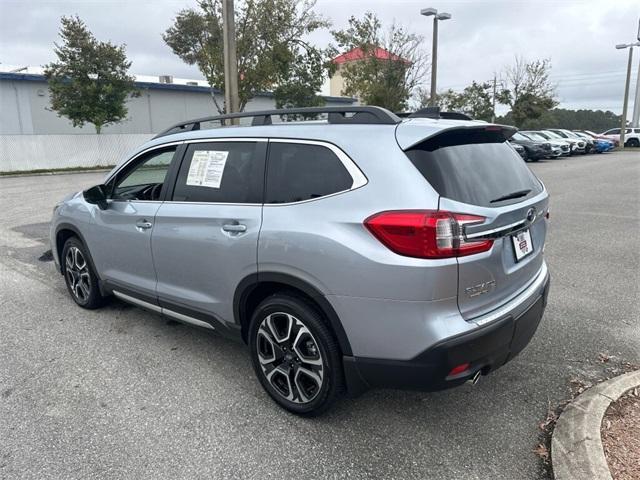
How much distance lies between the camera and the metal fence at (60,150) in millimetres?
22625

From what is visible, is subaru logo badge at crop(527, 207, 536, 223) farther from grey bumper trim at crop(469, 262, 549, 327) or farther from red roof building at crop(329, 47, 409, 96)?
red roof building at crop(329, 47, 409, 96)

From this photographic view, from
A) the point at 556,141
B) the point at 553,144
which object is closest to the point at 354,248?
the point at 553,144

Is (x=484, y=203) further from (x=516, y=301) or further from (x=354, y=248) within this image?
(x=354, y=248)

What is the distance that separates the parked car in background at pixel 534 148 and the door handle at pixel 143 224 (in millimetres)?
23617

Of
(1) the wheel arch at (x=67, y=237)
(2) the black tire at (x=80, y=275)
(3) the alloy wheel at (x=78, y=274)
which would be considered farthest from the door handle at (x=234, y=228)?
(3) the alloy wheel at (x=78, y=274)

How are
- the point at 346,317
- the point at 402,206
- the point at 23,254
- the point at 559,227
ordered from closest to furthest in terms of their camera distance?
the point at 402,206
the point at 346,317
the point at 23,254
the point at 559,227

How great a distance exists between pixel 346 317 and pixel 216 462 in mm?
1035

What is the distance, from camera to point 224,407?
3.08 m

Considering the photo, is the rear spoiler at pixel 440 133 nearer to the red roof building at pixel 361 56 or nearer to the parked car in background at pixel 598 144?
the red roof building at pixel 361 56

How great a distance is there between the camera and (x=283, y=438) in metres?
2.77

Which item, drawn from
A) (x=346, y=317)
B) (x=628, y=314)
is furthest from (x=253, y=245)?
(x=628, y=314)

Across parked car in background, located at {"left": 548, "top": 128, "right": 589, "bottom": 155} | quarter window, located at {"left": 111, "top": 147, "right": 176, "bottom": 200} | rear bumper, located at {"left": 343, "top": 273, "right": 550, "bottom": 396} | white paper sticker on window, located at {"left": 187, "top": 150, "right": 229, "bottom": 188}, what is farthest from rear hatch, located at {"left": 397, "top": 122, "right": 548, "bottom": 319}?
parked car in background, located at {"left": 548, "top": 128, "right": 589, "bottom": 155}

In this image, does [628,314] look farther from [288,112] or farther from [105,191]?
[105,191]

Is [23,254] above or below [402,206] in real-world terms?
below
